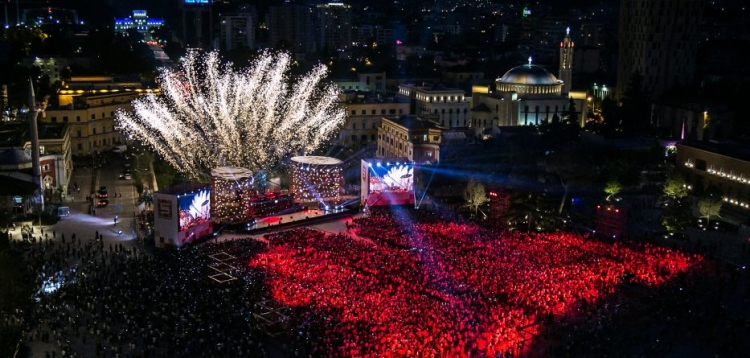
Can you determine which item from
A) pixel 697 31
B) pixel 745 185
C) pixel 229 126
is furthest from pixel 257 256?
pixel 697 31

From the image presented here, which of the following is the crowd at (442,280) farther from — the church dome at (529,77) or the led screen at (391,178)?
the church dome at (529,77)

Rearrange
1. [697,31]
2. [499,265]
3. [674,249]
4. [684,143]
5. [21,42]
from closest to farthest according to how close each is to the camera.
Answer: [499,265] < [674,249] < [684,143] < [697,31] < [21,42]


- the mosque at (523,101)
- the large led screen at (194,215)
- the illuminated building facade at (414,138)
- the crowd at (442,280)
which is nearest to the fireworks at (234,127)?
the illuminated building facade at (414,138)

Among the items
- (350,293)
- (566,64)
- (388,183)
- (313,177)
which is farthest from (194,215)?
(566,64)

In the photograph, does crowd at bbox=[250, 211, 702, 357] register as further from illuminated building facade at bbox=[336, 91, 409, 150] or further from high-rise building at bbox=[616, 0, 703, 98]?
high-rise building at bbox=[616, 0, 703, 98]

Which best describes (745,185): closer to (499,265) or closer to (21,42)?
(499,265)

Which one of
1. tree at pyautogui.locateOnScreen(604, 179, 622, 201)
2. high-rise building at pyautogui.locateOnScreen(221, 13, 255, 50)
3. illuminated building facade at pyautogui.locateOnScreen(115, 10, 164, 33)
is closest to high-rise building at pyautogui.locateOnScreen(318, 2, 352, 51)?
high-rise building at pyautogui.locateOnScreen(221, 13, 255, 50)
